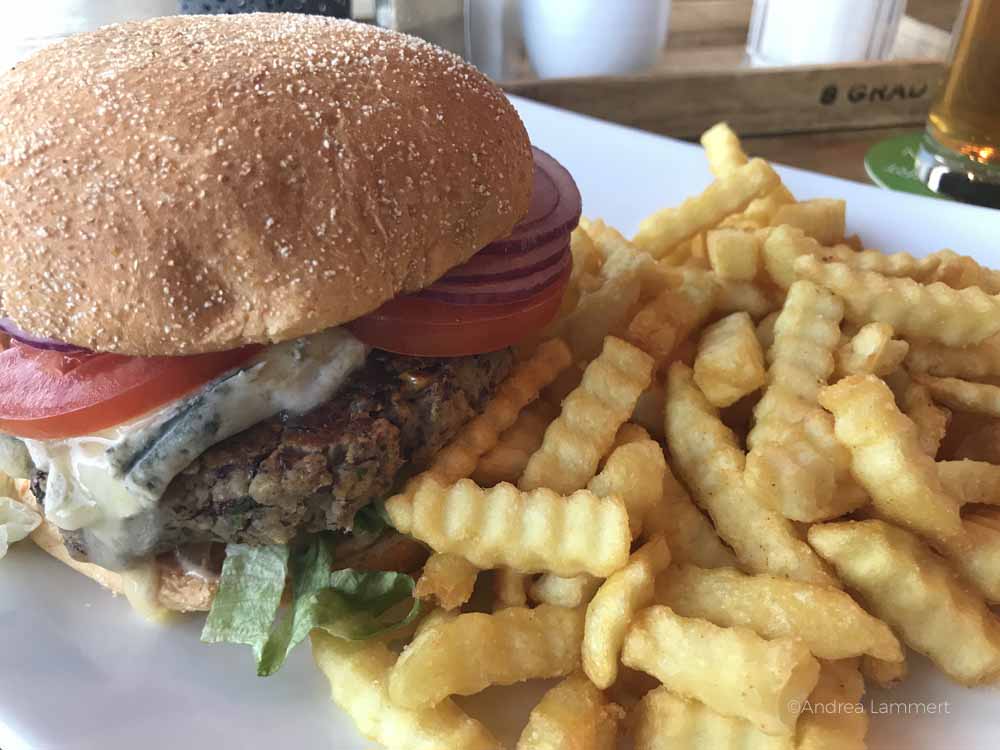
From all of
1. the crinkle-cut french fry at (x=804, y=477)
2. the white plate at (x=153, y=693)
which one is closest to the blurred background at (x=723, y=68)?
A: the crinkle-cut french fry at (x=804, y=477)

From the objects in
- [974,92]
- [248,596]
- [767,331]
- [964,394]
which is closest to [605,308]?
[767,331]

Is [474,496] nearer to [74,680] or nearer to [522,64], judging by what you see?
[74,680]

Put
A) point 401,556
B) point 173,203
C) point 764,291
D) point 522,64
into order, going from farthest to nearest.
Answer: point 522,64, point 764,291, point 401,556, point 173,203

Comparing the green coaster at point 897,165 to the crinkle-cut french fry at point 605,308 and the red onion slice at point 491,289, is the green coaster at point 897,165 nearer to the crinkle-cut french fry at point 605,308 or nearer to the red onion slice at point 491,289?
the crinkle-cut french fry at point 605,308

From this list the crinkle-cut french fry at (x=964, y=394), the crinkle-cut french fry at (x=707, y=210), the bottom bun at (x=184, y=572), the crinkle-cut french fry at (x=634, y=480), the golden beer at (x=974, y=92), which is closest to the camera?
the crinkle-cut french fry at (x=634, y=480)

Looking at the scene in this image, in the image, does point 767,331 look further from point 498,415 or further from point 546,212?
point 498,415

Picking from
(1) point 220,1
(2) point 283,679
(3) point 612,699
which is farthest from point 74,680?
(1) point 220,1
